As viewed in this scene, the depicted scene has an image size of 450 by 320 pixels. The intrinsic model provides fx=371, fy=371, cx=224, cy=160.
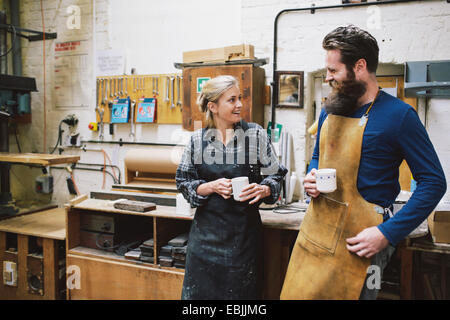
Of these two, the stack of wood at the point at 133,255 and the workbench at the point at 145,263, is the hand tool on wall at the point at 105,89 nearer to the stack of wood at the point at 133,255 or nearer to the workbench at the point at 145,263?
the workbench at the point at 145,263

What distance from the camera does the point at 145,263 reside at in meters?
2.57

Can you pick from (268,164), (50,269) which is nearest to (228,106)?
(268,164)

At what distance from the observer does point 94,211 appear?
283 centimetres

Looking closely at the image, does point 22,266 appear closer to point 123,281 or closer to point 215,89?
point 123,281

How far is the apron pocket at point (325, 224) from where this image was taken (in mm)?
1452

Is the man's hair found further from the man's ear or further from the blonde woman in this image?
the blonde woman

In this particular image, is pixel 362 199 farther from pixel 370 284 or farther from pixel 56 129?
pixel 56 129

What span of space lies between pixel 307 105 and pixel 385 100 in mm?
1589

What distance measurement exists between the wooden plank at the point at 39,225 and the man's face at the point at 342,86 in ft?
7.43

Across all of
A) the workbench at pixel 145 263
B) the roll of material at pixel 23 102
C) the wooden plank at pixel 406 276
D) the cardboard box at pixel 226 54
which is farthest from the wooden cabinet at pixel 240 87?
the roll of material at pixel 23 102

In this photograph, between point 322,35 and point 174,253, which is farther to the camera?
point 322,35

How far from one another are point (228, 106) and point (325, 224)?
806 mm

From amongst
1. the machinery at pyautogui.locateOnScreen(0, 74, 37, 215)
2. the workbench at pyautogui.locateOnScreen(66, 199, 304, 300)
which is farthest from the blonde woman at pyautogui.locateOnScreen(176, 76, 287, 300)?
the machinery at pyautogui.locateOnScreen(0, 74, 37, 215)

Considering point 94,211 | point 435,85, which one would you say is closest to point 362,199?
point 435,85
